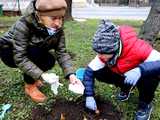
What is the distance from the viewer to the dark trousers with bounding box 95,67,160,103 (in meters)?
3.22

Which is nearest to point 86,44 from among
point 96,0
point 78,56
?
point 78,56

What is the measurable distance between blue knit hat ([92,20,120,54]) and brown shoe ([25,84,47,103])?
83cm

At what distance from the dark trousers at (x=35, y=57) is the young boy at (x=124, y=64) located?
0.47 m

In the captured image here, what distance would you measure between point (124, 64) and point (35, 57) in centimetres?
81

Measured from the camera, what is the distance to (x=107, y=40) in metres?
3.01

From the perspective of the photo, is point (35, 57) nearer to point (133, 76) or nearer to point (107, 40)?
point (107, 40)

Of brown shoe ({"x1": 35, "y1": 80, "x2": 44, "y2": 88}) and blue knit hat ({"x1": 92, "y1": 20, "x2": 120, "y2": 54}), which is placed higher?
blue knit hat ({"x1": 92, "y1": 20, "x2": 120, "y2": 54})

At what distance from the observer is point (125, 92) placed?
11.7 feet

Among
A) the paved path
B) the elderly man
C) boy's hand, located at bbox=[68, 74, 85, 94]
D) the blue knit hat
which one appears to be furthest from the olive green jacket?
the paved path

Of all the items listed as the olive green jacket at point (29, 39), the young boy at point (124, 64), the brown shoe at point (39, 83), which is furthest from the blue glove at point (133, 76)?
the brown shoe at point (39, 83)

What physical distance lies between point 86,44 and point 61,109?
8.34 feet

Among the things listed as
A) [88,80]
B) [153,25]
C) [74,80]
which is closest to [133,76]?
[88,80]

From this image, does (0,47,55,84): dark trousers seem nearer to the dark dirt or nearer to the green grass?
the green grass

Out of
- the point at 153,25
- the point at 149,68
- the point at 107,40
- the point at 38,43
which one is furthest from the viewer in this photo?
the point at 153,25
